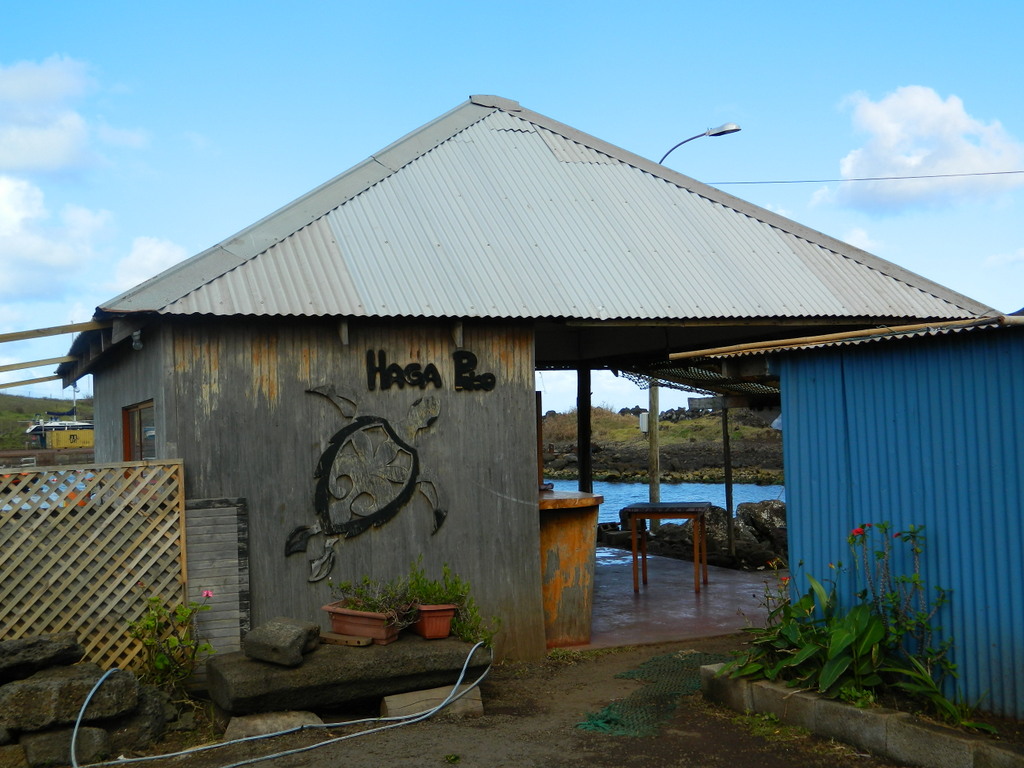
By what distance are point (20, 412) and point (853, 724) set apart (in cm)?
6630

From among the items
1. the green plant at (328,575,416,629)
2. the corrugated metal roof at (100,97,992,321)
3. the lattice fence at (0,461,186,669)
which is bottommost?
the green plant at (328,575,416,629)

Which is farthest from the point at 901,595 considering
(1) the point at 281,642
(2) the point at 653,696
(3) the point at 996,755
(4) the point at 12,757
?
(4) the point at 12,757

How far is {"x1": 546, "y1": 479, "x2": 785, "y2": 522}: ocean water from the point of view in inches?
1335

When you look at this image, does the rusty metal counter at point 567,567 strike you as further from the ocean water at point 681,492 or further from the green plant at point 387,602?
the ocean water at point 681,492

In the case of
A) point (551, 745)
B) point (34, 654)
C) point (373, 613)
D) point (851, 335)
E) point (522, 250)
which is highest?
point (522, 250)

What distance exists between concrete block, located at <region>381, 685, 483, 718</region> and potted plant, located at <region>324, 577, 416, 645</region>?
412 millimetres

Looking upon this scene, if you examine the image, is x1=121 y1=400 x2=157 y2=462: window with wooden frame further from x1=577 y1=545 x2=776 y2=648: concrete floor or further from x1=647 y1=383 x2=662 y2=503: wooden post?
x1=647 y1=383 x2=662 y2=503: wooden post

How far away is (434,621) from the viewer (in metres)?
7.10

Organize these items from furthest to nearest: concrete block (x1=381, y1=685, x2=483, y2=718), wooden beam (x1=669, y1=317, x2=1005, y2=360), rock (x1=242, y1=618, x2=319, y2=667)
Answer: concrete block (x1=381, y1=685, x2=483, y2=718)
rock (x1=242, y1=618, x2=319, y2=667)
wooden beam (x1=669, y1=317, x2=1005, y2=360)

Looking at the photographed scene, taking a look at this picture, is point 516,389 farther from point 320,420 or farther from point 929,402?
point 929,402

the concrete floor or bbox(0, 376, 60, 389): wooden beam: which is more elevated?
bbox(0, 376, 60, 389): wooden beam

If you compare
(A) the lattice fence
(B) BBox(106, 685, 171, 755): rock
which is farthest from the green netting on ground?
(A) the lattice fence

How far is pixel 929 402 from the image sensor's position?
5.92 meters

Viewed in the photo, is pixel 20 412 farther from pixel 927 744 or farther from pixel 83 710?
pixel 927 744
